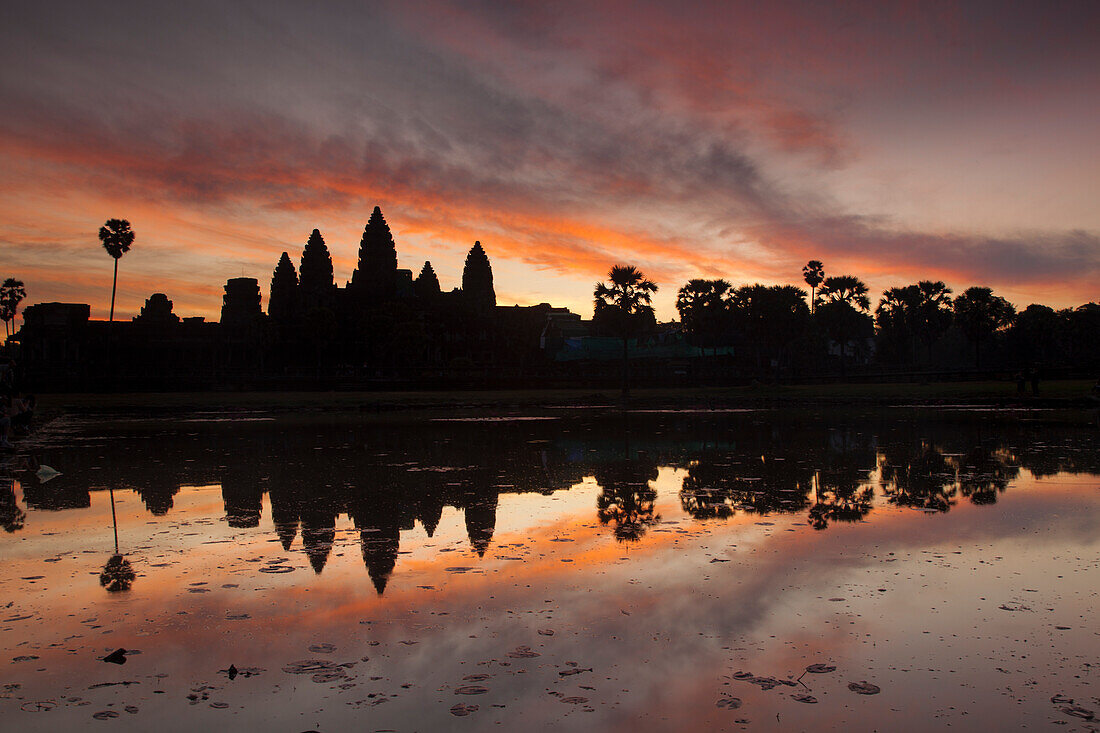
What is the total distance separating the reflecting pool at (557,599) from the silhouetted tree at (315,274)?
88221 mm

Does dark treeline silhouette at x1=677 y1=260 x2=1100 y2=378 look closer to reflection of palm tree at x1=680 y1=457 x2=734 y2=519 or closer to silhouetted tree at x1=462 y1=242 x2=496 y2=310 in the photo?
silhouetted tree at x1=462 y1=242 x2=496 y2=310

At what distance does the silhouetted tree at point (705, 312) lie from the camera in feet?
268

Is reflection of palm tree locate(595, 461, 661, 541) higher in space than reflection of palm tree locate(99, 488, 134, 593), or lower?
higher

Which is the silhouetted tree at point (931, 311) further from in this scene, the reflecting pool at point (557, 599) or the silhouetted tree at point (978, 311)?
the reflecting pool at point (557, 599)

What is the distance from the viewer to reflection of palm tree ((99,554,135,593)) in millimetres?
6559

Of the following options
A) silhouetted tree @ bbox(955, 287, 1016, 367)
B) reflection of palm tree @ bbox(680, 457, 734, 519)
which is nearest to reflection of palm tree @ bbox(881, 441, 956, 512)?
reflection of palm tree @ bbox(680, 457, 734, 519)

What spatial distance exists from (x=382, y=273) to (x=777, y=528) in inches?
3746

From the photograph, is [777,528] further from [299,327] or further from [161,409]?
[299,327]

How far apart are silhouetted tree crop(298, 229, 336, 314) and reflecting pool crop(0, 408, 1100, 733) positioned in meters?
88.2

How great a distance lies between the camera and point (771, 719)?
3.92 meters

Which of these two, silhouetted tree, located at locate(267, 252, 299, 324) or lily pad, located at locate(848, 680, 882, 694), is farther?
silhouetted tree, located at locate(267, 252, 299, 324)

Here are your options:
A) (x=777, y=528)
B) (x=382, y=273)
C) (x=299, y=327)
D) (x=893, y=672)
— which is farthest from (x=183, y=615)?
(x=382, y=273)

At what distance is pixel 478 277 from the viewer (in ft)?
356

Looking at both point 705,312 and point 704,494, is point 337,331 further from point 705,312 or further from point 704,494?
point 704,494
